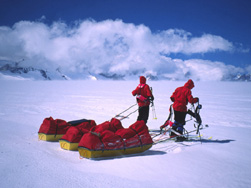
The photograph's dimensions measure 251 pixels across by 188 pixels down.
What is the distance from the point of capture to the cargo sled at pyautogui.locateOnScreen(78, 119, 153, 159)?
3.79 meters

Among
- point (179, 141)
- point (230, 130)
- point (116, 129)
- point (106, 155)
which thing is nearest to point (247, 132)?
point (230, 130)

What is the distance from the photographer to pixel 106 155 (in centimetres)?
395

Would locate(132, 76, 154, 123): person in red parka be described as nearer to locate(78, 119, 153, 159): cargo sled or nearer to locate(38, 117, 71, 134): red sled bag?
locate(78, 119, 153, 159): cargo sled

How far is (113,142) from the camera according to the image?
3.94 metres

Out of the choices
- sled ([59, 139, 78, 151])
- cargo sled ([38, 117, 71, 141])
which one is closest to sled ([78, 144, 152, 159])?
sled ([59, 139, 78, 151])

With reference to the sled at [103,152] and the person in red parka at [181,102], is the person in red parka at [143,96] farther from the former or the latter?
the sled at [103,152]

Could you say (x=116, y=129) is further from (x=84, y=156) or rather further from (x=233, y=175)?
(x=233, y=175)

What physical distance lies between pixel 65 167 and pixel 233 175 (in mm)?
3069

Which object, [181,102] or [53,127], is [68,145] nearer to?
[53,127]

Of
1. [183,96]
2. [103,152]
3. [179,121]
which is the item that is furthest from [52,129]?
[183,96]

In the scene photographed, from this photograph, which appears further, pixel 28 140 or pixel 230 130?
pixel 230 130

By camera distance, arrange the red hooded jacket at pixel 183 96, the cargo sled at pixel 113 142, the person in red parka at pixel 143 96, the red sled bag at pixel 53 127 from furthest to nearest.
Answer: the person in red parka at pixel 143 96, the red hooded jacket at pixel 183 96, the red sled bag at pixel 53 127, the cargo sled at pixel 113 142

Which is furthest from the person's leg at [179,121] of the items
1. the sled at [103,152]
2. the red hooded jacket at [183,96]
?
the sled at [103,152]

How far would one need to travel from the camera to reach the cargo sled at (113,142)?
12.5ft
